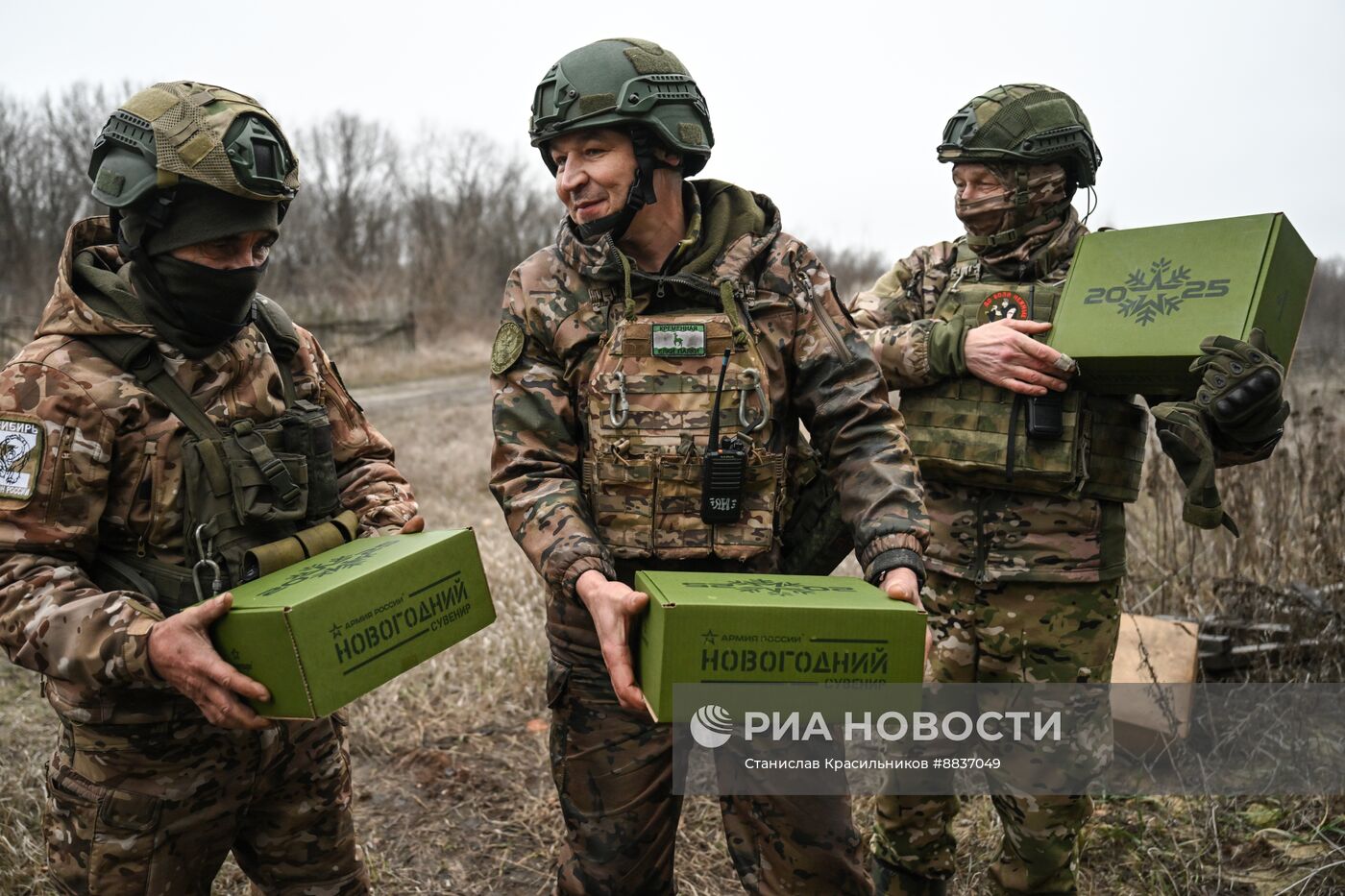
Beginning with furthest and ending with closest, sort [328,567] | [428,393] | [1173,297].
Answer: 1. [428,393]
2. [1173,297]
3. [328,567]

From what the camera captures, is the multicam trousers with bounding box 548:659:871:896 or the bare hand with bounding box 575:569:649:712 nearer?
the bare hand with bounding box 575:569:649:712

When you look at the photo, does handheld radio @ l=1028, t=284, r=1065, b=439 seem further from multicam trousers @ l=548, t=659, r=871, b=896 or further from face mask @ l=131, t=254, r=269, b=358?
face mask @ l=131, t=254, r=269, b=358

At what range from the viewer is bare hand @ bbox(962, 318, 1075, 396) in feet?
10.2

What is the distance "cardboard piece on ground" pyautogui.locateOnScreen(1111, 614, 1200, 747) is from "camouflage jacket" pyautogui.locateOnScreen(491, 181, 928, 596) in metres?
2.23

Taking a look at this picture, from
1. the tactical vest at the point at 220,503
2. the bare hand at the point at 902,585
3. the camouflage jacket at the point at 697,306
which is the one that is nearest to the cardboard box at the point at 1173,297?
the camouflage jacket at the point at 697,306

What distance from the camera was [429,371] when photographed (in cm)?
2083

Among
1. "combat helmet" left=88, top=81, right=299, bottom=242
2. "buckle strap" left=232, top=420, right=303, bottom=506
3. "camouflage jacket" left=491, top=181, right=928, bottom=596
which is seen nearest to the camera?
"combat helmet" left=88, top=81, right=299, bottom=242

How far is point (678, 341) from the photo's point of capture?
8.18 feet

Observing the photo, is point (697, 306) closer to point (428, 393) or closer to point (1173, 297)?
point (1173, 297)

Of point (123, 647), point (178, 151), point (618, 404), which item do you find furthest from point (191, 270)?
point (618, 404)

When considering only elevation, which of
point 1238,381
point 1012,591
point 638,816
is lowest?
point 638,816

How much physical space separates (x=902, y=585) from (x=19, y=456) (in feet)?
6.37

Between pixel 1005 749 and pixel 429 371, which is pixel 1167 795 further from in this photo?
pixel 429 371

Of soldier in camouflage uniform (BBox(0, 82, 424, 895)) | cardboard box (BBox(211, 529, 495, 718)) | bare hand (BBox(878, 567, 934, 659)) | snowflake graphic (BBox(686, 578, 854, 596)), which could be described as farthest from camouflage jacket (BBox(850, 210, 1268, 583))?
soldier in camouflage uniform (BBox(0, 82, 424, 895))
